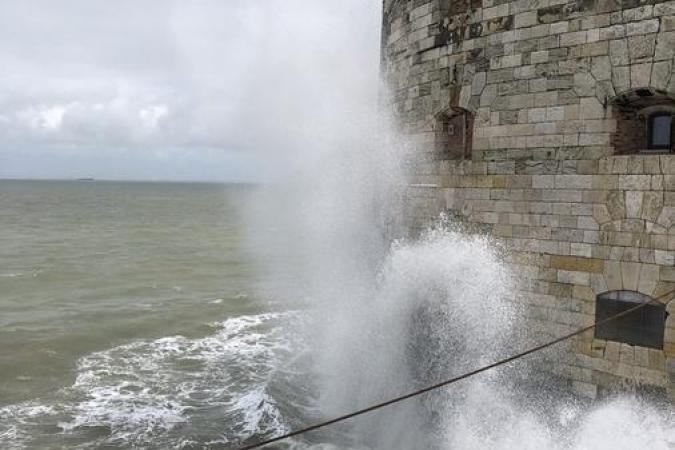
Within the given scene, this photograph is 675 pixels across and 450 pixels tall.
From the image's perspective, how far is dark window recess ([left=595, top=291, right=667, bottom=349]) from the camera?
692cm

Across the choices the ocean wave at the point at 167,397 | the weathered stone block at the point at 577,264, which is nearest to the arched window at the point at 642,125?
the weathered stone block at the point at 577,264

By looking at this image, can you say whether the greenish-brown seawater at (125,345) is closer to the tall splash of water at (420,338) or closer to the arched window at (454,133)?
the tall splash of water at (420,338)

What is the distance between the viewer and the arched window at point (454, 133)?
8867 millimetres

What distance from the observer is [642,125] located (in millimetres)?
7188

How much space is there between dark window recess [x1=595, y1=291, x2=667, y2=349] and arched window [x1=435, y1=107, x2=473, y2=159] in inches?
113

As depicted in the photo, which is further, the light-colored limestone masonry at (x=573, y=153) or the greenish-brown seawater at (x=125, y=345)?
the greenish-brown seawater at (x=125, y=345)

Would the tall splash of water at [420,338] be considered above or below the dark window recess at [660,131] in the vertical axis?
below

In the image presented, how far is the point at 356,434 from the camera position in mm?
10281

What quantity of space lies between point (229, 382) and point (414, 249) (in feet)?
19.6

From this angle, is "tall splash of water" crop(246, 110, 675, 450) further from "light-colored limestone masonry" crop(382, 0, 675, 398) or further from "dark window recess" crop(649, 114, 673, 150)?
"dark window recess" crop(649, 114, 673, 150)

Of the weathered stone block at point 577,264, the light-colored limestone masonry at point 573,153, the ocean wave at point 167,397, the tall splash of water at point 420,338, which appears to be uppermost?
the light-colored limestone masonry at point 573,153

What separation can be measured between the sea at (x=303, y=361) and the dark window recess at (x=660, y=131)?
7.94 feet

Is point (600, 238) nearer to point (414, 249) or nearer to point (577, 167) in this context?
→ point (577, 167)

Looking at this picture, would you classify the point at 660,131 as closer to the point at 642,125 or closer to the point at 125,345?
the point at 642,125
